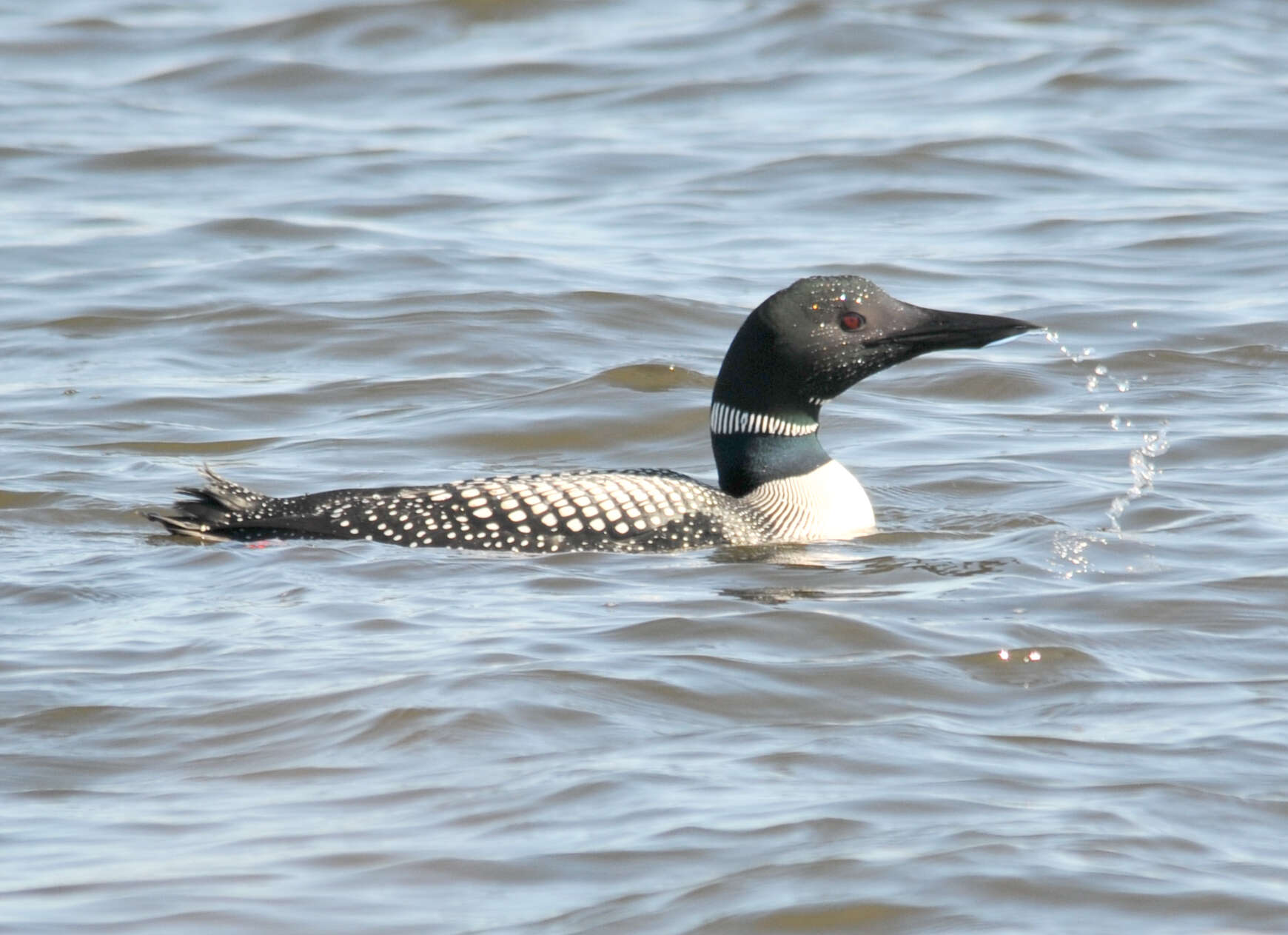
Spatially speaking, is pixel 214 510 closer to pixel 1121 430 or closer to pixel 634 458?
pixel 634 458

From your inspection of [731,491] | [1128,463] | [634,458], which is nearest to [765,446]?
[731,491]

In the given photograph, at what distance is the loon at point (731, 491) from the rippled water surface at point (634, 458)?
0.33 ft

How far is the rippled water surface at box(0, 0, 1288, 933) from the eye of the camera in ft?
12.2

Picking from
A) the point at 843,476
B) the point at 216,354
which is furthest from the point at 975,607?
the point at 216,354

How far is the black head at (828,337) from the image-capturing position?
6141mm

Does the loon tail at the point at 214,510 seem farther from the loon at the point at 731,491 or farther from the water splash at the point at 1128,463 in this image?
the water splash at the point at 1128,463

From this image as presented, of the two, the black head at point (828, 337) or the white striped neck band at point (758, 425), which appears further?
the white striped neck band at point (758, 425)

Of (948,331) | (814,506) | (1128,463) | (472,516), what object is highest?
(948,331)

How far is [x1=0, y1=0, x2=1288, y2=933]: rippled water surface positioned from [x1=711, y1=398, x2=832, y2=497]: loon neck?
0.29 metres

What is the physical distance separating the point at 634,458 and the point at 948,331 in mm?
1803

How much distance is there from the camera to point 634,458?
7.67 m

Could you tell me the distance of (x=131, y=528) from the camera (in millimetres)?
6449

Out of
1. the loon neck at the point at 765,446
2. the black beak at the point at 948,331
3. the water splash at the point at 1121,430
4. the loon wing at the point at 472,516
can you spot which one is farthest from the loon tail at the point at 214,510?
the water splash at the point at 1121,430

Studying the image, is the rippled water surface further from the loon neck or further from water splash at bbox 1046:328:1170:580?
the loon neck
